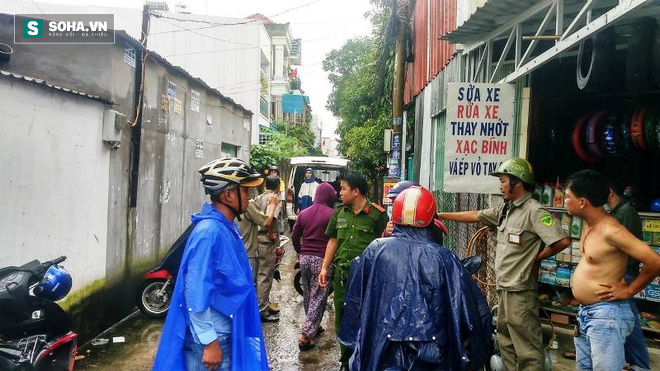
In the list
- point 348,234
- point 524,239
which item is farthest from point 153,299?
point 524,239

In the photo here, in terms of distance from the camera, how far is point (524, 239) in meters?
4.47

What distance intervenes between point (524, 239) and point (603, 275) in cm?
103

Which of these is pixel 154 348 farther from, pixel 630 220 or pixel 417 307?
pixel 630 220

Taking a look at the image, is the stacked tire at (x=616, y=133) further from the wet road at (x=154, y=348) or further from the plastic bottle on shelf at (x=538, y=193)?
the wet road at (x=154, y=348)

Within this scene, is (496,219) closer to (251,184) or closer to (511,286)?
(511,286)

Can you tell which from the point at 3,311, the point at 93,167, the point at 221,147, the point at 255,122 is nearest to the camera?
the point at 3,311

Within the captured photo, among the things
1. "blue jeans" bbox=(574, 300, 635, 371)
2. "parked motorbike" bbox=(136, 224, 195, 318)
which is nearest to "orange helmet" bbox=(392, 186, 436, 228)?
"blue jeans" bbox=(574, 300, 635, 371)

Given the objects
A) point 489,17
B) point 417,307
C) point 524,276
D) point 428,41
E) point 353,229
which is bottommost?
point 524,276

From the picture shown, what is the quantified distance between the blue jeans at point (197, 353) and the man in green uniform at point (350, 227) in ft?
8.36

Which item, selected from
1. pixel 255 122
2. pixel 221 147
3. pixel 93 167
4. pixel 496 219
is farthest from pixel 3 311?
pixel 255 122

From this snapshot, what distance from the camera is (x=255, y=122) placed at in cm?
2684

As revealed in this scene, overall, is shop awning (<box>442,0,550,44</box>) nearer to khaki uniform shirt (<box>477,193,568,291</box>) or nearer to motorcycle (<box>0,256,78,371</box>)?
khaki uniform shirt (<box>477,193,568,291</box>)

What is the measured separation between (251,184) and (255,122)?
24.1 metres

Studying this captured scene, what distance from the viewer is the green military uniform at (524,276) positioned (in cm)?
441
